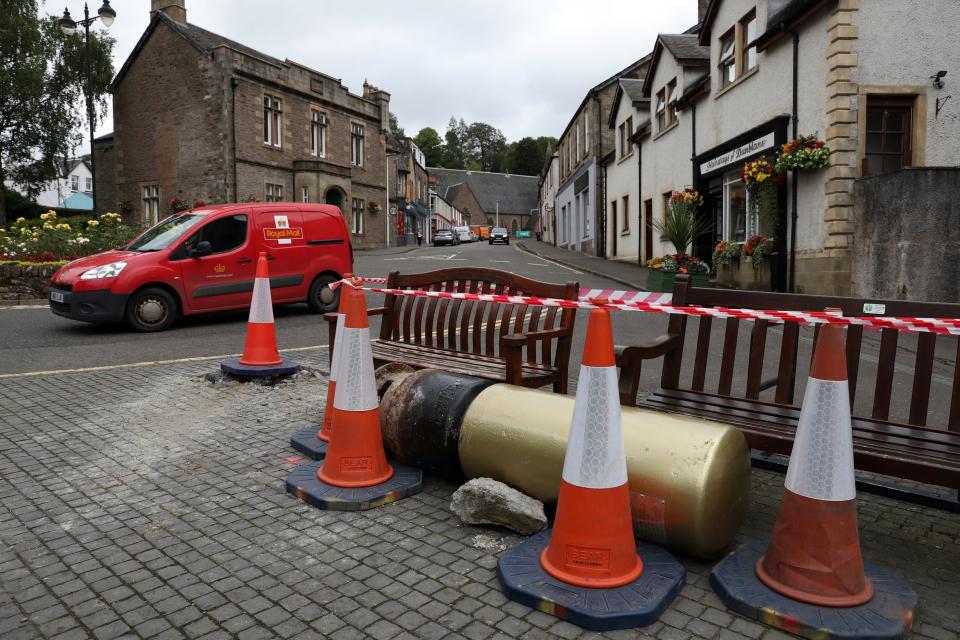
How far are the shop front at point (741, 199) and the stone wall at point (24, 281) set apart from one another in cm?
1492

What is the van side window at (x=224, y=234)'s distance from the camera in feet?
34.6

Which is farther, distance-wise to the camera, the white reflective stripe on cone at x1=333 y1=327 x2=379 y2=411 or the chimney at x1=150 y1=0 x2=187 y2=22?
the chimney at x1=150 y1=0 x2=187 y2=22

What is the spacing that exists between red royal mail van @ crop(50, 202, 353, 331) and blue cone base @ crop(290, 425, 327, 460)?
6279 mm

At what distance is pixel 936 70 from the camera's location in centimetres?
1289

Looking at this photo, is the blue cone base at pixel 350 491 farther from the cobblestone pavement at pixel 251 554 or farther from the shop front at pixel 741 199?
the shop front at pixel 741 199

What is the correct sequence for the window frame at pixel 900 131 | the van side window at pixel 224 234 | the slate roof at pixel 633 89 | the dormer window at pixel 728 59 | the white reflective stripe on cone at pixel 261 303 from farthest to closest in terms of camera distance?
1. the slate roof at pixel 633 89
2. the dormer window at pixel 728 59
3. the window frame at pixel 900 131
4. the van side window at pixel 224 234
5. the white reflective stripe on cone at pixel 261 303

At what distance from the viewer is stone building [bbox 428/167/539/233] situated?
105 meters

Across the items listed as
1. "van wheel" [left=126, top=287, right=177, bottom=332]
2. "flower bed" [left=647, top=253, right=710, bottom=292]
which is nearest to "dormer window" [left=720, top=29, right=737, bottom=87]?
"flower bed" [left=647, top=253, right=710, bottom=292]

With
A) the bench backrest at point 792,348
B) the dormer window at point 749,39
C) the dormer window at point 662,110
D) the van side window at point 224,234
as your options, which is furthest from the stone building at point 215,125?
the bench backrest at point 792,348

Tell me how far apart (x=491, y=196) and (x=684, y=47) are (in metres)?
88.7

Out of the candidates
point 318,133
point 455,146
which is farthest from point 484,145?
point 318,133

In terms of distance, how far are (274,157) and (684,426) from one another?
33089 mm

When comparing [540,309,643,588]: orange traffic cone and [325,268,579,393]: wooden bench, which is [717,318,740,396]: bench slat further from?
[540,309,643,588]: orange traffic cone

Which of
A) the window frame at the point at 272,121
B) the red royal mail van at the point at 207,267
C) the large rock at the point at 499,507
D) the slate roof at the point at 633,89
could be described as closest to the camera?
the large rock at the point at 499,507
